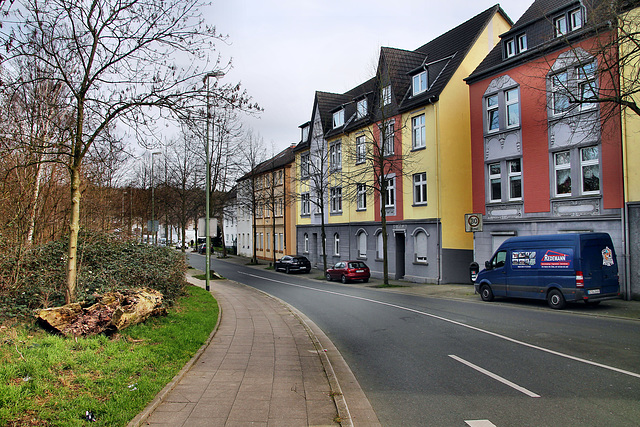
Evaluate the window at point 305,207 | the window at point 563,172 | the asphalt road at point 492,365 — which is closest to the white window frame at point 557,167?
the window at point 563,172

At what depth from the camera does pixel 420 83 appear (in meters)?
27.8

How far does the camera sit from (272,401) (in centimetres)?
574

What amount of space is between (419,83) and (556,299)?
16990 mm

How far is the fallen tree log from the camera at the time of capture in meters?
7.87

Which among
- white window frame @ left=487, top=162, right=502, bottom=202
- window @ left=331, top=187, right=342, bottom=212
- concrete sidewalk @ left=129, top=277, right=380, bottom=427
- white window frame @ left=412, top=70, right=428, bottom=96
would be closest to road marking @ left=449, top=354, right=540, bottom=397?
concrete sidewalk @ left=129, top=277, right=380, bottom=427

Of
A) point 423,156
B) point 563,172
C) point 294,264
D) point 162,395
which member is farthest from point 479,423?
point 294,264

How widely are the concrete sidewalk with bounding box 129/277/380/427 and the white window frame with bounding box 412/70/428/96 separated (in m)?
20.8

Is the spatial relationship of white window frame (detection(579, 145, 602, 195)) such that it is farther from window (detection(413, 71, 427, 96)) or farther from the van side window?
window (detection(413, 71, 427, 96))

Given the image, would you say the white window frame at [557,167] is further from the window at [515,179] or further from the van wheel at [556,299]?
the van wheel at [556,299]

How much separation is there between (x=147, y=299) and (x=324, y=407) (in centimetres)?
572

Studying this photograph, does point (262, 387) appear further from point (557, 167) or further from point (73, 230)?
point (557, 167)

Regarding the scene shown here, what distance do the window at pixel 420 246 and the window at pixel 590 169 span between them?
9538mm

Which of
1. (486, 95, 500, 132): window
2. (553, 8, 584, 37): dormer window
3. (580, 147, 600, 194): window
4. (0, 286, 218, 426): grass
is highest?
(553, 8, 584, 37): dormer window

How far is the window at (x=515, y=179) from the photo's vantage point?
21159 mm
